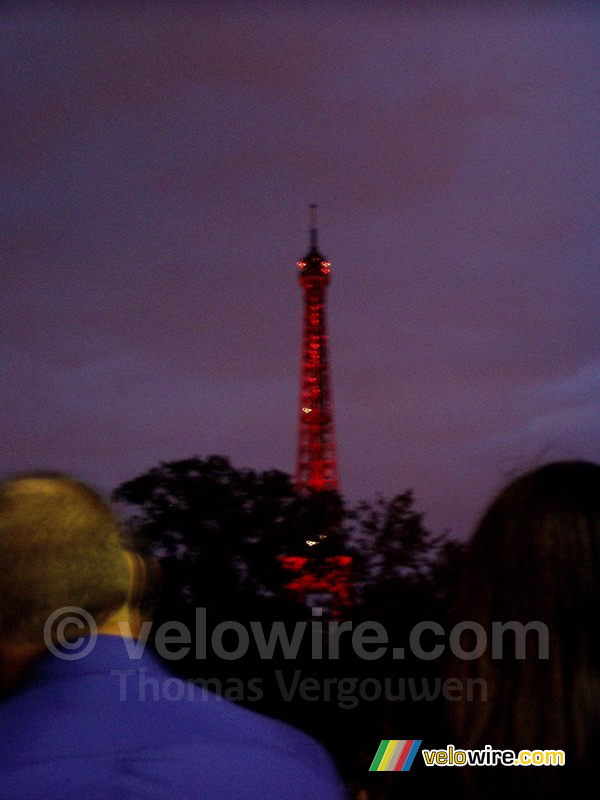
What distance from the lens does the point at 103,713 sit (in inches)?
54.6

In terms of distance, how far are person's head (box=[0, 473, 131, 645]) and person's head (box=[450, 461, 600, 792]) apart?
73cm

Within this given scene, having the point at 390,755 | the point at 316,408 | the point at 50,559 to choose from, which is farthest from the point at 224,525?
the point at 316,408

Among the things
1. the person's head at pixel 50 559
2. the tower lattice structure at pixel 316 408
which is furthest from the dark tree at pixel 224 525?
the tower lattice structure at pixel 316 408

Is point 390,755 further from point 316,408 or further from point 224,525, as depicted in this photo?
point 316,408

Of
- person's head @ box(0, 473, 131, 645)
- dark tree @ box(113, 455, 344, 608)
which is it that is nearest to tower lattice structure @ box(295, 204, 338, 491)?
dark tree @ box(113, 455, 344, 608)

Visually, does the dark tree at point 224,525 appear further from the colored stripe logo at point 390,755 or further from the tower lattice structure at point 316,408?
the tower lattice structure at point 316,408

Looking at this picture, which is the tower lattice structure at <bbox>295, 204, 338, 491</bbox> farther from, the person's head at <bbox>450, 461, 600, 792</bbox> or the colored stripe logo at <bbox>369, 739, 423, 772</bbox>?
the person's head at <bbox>450, 461, 600, 792</bbox>

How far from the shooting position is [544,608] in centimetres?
143

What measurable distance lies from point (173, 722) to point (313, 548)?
32.2 ft

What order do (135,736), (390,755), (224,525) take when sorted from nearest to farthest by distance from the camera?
(135,736) → (390,755) → (224,525)

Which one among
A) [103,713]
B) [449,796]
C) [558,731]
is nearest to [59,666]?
[103,713]
